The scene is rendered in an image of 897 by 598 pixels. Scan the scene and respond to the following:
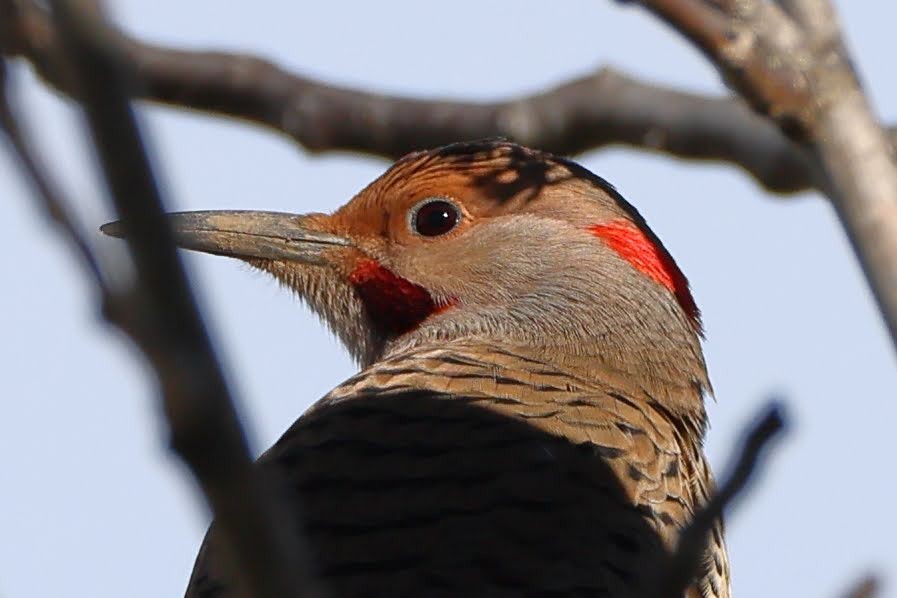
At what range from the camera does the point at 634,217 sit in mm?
6047

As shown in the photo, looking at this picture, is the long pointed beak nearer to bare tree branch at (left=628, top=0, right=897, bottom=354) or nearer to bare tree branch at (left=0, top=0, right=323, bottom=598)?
bare tree branch at (left=628, top=0, right=897, bottom=354)

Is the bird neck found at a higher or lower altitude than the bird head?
lower

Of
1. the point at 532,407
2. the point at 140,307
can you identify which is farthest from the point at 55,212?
the point at 532,407

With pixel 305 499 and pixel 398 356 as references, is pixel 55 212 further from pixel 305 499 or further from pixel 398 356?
pixel 398 356

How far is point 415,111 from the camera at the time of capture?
6328mm

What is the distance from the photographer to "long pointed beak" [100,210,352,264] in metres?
5.91

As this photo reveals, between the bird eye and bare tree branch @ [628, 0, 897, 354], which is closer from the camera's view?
bare tree branch @ [628, 0, 897, 354]

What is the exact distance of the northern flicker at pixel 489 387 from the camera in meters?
3.91

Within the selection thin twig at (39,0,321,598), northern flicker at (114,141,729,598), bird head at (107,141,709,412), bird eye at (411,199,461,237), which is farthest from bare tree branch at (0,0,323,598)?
bird eye at (411,199,461,237)

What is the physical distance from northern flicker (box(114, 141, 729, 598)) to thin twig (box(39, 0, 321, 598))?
1296mm

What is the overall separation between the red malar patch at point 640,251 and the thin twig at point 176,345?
14.0 feet

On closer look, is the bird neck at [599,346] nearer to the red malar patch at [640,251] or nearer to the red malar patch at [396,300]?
the red malar patch at [396,300]

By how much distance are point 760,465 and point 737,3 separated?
4.24ft

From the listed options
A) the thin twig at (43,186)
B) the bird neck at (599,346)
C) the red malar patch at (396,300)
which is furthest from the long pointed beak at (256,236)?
the thin twig at (43,186)
